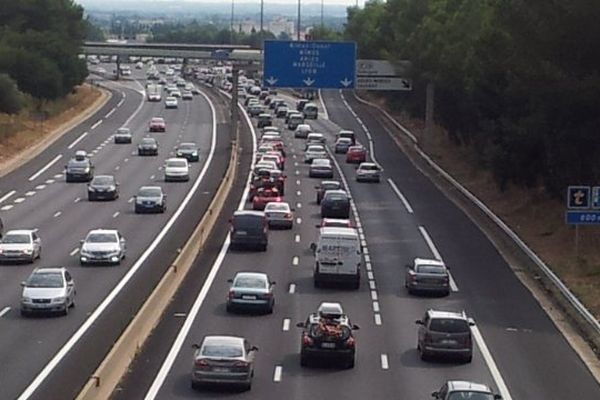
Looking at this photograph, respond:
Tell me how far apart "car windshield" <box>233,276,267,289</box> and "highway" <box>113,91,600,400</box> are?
2.86 ft

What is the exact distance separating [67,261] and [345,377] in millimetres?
19542

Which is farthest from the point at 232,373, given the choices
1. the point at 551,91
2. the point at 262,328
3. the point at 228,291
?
the point at 551,91

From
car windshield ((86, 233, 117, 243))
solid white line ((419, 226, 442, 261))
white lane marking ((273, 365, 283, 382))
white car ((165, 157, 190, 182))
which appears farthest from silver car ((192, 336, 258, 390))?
white car ((165, 157, 190, 182))

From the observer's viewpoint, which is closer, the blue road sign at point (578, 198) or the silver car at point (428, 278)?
the silver car at point (428, 278)

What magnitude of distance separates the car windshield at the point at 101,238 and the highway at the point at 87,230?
2.99 ft

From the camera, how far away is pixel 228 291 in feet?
155

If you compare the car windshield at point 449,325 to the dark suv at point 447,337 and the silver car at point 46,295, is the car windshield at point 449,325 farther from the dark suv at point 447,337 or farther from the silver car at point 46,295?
the silver car at point 46,295

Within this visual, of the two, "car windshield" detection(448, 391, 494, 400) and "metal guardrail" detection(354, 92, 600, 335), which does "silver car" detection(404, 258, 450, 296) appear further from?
"car windshield" detection(448, 391, 494, 400)

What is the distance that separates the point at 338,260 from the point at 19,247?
11.1 m

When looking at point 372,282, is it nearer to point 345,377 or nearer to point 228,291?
point 228,291

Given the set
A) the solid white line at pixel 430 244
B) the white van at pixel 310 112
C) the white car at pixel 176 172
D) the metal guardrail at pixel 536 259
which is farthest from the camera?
the white van at pixel 310 112

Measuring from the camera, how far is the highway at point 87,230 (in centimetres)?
3609

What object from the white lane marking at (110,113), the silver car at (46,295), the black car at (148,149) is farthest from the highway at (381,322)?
the white lane marking at (110,113)

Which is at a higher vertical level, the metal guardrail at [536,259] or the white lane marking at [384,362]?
the white lane marking at [384,362]
